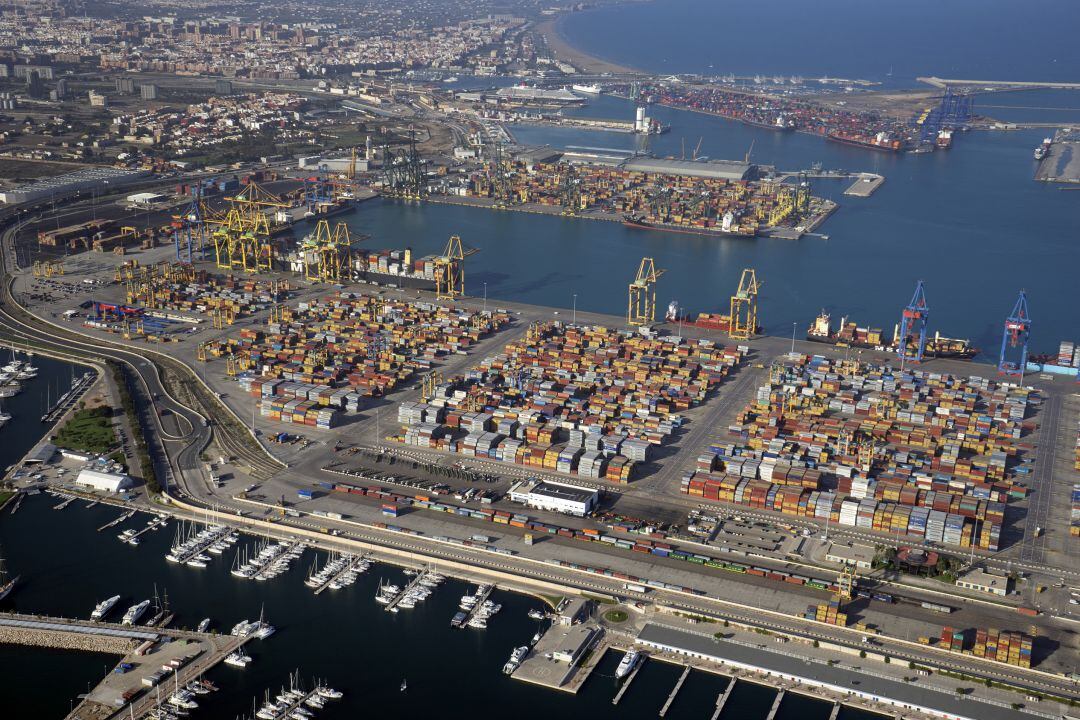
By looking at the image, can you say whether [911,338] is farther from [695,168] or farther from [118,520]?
[695,168]

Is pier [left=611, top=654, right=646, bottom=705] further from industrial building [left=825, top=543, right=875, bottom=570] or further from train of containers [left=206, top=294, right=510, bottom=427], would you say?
train of containers [left=206, top=294, right=510, bottom=427]

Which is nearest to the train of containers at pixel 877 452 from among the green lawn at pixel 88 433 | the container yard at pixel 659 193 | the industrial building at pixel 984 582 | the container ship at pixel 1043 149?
the industrial building at pixel 984 582

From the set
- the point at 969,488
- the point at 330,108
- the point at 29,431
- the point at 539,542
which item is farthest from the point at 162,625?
the point at 330,108

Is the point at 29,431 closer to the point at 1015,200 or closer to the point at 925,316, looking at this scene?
the point at 925,316

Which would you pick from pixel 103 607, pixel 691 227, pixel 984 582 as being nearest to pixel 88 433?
pixel 103 607

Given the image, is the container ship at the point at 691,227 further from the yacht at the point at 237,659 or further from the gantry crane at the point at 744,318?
the yacht at the point at 237,659

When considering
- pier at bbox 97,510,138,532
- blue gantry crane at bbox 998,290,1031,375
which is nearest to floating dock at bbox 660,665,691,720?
pier at bbox 97,510,138,532

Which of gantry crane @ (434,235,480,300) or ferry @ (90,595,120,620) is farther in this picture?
gantry crane @ (434,235,480,300)
